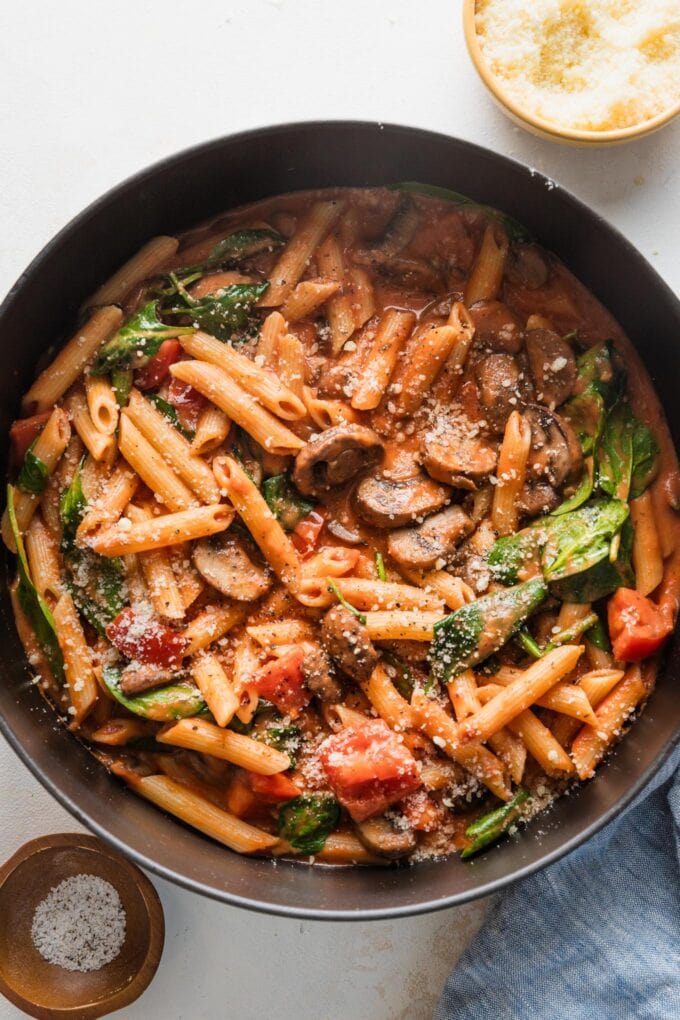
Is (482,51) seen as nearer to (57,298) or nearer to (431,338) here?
(431,338)

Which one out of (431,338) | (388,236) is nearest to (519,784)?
(431,338)

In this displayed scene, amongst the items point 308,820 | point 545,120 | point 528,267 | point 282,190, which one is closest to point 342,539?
point 308,820

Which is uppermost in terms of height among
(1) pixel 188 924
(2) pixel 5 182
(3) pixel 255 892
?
(2) pixel 5 182

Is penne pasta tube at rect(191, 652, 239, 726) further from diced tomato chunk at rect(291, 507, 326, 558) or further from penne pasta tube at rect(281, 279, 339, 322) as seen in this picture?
penne pasta tube at rect(281, 279, 339, 322)

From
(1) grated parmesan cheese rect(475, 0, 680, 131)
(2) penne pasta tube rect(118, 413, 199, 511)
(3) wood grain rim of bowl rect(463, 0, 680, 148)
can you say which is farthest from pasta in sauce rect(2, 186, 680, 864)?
(1) grated parmesan cheese rect(475, 0, 680, 131)

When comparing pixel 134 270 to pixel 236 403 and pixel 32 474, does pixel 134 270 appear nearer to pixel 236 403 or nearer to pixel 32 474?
pixel 236 403

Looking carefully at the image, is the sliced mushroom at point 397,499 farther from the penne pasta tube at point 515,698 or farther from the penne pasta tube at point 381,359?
the penne pasta tube at point 515,698
